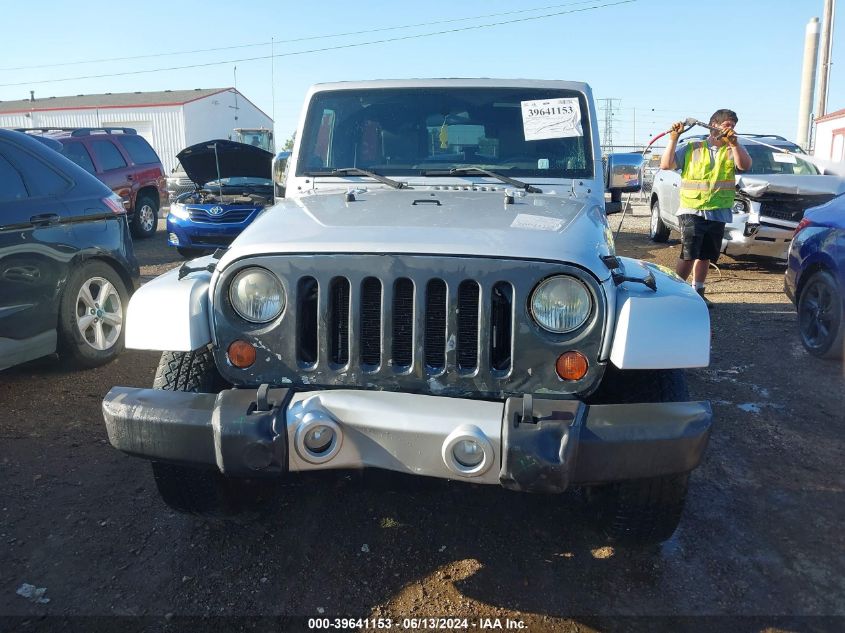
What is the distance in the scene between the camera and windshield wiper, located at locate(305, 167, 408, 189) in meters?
3.52

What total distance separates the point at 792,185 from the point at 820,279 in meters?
3.14

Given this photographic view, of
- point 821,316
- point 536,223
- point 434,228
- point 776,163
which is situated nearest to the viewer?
point 434,228

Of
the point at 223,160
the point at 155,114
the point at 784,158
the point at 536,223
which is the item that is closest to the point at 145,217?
the point at 223,160

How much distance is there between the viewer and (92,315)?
197 inches

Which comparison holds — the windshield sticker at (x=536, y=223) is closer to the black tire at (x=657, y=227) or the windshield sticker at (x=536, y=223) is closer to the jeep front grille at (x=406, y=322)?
the jeep front grille at (x=406, y=322)

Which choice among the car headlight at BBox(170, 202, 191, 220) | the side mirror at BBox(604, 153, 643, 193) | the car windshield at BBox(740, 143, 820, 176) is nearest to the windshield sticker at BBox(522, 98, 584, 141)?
the side mirror at BBox(604, 153, 643, 193)

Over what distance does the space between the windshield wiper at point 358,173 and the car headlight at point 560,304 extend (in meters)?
1.36

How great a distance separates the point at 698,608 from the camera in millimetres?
2559

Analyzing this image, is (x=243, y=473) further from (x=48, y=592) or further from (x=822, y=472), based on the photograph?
(x=822, y=472)

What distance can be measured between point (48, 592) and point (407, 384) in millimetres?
1577

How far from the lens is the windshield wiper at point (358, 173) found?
3520mm

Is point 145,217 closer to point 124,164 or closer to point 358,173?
point 124,164

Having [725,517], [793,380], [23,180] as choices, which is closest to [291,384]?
[725,517]

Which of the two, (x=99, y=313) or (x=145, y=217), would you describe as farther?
(x=145, y=217)
